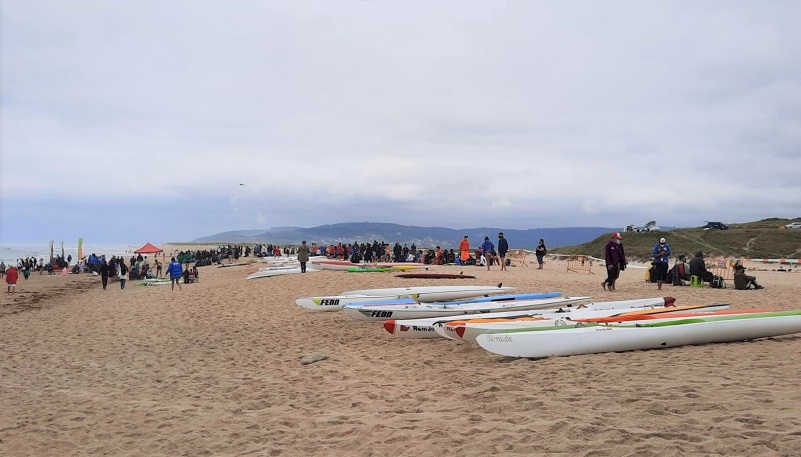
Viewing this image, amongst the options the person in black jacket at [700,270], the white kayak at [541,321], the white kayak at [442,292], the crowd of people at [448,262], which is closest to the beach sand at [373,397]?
the white kayak at [541,321]

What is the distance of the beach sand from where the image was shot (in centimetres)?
421

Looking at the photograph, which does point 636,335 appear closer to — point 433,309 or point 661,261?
point 433,309

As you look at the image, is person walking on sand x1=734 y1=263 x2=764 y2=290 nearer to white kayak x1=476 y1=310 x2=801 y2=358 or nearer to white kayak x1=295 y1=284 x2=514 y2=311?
white kayak x1=295 y1=284 x2=514 y2=311

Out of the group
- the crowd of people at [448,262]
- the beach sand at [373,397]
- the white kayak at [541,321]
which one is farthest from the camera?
the crowd of people at [448,262]

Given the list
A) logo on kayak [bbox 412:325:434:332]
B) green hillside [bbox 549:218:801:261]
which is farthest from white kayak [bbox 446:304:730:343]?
green hillside [bbox 549:218:801:261]

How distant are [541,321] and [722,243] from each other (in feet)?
115

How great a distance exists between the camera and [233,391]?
6.95 m

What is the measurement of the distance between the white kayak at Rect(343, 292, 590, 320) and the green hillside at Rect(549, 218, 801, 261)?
27219mm

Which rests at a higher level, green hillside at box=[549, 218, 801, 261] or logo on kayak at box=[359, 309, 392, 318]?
green hillside at box=[549, 218, 801, 261]

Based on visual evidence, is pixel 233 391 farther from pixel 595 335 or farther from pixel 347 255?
pixel 347 255

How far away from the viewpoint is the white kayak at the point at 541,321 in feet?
25.0

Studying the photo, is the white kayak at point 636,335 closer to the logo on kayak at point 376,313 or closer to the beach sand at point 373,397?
the beach sand at point 373,397

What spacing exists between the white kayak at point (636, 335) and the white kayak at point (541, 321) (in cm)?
32

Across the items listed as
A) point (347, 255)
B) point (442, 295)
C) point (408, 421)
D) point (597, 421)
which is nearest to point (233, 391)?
point (408, 421)
